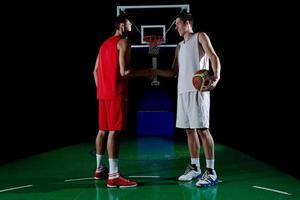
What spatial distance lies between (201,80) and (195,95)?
219mm

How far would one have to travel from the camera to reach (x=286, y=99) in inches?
396

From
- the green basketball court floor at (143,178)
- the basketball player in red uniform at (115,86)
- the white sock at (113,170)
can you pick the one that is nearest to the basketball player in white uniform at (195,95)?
the green basketball court floor at (143,178)

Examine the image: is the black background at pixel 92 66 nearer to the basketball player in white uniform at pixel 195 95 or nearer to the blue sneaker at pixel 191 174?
the blue sneaker at pixel 191 174

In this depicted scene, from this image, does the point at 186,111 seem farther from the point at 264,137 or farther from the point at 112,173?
the point at 264,137

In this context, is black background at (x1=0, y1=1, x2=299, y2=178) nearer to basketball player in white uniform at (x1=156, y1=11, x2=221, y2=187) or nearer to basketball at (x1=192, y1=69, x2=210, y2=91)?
basketball player in white uniform at (x1=156, y1=11, x2=221, y2=187)

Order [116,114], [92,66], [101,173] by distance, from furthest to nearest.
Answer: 1. [92,66]
2. [101,173]
3. [116,114]

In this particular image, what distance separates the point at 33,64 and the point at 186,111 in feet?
19.7

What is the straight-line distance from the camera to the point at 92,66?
8.81 meters

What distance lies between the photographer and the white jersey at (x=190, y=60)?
140 inches

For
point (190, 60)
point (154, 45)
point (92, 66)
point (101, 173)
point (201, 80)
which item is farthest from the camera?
point (92, 66)

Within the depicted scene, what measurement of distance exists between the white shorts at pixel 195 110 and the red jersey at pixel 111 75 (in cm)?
57

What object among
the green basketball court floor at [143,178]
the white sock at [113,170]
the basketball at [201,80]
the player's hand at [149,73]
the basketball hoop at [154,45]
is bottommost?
the green basketball court floor at [143,178]

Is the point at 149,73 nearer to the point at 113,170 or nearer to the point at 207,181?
the point at 113,170

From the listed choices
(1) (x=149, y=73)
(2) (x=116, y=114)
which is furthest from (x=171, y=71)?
(2) (x=116, y=114)
